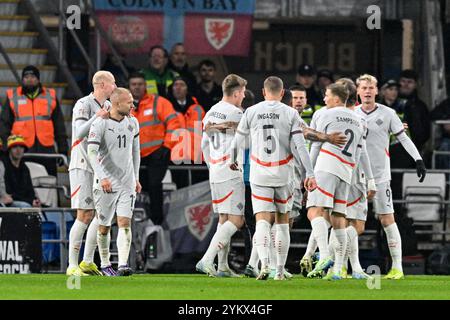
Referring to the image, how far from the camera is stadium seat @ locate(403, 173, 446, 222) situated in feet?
82.0

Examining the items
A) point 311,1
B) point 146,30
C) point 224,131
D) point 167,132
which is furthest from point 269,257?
point 311,1

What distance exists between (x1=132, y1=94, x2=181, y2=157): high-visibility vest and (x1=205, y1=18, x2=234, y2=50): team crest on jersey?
3252 mm

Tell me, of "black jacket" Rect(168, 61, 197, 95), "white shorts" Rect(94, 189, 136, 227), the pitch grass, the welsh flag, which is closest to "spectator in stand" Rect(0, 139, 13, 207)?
"black jacket" Rect(168, 61, 197, 95)

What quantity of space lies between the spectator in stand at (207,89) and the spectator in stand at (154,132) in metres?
1.59

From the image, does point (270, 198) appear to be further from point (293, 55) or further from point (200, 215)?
point (293, 55)

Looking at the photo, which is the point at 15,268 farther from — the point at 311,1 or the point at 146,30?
the point at 311,1

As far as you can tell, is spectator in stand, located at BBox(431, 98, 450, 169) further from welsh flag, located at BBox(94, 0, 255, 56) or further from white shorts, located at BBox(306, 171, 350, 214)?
white shorts, located at BBox(306, 171, 350, 214)

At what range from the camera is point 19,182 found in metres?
23.6

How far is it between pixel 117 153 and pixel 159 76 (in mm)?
6211

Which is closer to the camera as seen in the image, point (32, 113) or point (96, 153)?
point (96, 153)

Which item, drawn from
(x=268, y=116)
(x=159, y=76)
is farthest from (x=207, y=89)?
(x=268, y=116)

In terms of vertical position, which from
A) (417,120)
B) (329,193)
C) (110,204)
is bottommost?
(110,204)
